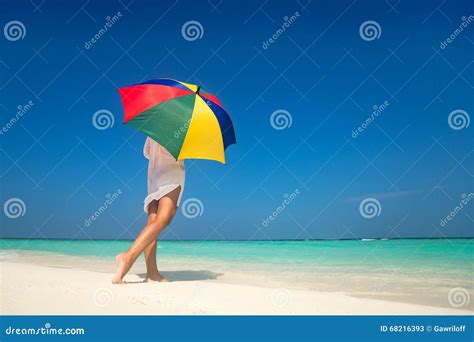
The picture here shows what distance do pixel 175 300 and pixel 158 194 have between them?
126 centimetres

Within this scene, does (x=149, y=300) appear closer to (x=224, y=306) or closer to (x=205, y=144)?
(x=224, y=306)

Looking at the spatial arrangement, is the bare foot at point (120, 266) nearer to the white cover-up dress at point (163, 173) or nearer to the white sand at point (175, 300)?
the white sand at point (175, 300)

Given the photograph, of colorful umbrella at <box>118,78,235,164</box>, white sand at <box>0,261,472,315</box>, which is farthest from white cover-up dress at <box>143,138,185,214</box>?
white sand at <box>0,261,472,315</box>

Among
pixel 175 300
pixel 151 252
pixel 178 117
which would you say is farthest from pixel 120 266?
pixel 178 117

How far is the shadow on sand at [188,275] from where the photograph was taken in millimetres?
6824

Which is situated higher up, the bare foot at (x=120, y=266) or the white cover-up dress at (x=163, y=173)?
the white cover-up dress at (x=163, y=173)

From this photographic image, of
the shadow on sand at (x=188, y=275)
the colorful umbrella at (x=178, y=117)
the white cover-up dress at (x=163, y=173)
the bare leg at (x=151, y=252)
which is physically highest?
the colorful umbrella at (x=178, y=117)

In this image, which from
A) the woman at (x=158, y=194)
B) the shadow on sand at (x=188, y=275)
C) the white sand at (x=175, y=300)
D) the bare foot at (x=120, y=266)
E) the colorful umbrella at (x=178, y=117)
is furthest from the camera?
the shadow on sand at (x=188, y=275)

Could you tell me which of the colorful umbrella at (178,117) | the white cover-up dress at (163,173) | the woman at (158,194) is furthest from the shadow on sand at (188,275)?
the colorful umbrella at (178,117)

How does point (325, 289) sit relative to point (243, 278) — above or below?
above

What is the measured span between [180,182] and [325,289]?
2385mm

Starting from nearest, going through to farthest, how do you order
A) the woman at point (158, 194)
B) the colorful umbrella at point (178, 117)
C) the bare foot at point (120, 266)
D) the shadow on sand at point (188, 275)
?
1. the colorful umbrella at point (178, 117)
2. the bare foot at point (120, 266)
3. the woman at point (158, 194)
4. the shadow on sand at point (188, 275)

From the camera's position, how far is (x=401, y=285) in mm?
6887
